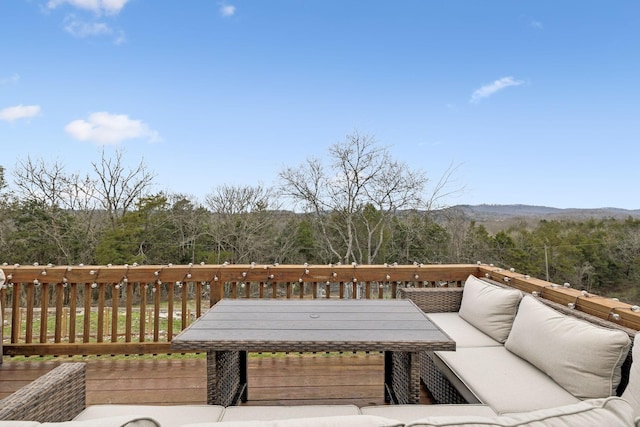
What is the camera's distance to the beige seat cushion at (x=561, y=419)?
2.13 feet

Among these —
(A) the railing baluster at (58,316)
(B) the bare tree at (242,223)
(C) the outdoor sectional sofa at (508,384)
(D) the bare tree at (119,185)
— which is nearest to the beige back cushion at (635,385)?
(C) the outdoor sectional sofa at (508,384)

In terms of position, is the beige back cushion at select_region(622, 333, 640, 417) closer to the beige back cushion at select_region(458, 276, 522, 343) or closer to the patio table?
the patio table

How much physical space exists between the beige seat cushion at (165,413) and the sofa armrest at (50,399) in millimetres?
68

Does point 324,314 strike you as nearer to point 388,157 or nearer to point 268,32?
point 268,32

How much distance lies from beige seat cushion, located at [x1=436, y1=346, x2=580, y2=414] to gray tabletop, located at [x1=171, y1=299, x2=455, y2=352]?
0.24m

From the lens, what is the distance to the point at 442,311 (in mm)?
3100

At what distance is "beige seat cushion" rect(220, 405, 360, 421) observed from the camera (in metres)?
1.38

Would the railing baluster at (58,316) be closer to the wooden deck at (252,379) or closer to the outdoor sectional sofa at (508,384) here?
the wooden deck at (252,379)

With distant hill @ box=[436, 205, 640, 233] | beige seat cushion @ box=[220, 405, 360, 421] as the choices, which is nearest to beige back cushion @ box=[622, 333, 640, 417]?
beige seat cushion @ box=[220, 405, 360, 421]

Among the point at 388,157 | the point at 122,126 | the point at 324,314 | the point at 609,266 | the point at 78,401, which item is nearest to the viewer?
the point at 78,401

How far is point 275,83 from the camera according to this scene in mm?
8023

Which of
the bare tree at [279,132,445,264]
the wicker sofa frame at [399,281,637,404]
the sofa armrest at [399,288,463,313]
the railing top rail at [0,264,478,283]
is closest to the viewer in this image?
the wicker sofa frame at [399,281,637,404]

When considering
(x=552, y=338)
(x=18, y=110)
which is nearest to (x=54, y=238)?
(x=18, y=110)

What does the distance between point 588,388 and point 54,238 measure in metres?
11.5
